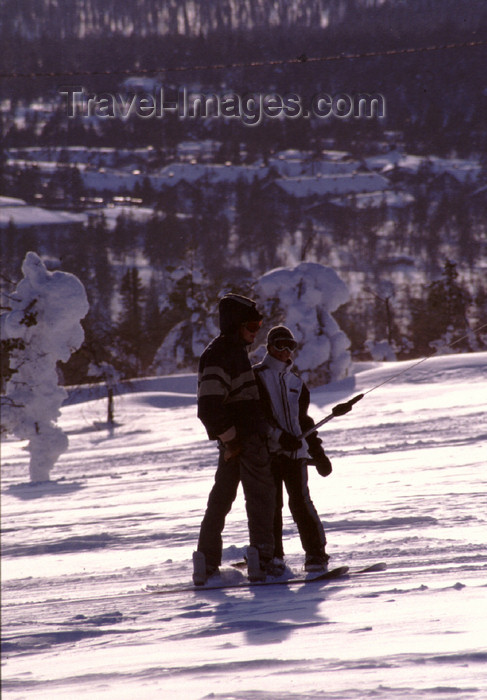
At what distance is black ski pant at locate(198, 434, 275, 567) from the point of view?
5109mm

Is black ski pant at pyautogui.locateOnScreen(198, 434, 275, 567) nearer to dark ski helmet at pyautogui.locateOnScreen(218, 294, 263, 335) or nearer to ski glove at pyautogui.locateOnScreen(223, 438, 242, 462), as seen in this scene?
ski glove at pyautogui.locateOnScreen(223, 438, 242, 462)

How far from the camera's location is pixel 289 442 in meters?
5.24

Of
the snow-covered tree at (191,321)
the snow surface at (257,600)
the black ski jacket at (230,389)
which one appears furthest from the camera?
the snow-covered tree at (191,321)

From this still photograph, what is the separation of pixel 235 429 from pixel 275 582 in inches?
36.1

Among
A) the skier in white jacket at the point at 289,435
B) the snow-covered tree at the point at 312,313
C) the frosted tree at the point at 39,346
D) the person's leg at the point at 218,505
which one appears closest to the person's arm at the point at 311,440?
the skier in white jacket at the point at 289,435

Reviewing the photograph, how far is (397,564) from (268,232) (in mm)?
185585

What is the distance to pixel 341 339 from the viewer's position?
39531mm

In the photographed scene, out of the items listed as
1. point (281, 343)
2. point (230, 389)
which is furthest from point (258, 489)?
point (281, 343)

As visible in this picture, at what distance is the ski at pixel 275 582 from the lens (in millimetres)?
5004

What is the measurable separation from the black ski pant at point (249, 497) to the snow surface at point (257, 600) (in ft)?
0.79

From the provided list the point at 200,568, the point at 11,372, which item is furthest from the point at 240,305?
the point at 11,372

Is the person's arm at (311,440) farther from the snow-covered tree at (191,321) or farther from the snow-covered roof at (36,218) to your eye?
the snow-covered roof at (36,218)

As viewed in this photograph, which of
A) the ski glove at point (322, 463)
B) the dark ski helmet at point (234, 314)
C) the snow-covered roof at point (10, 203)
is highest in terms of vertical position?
the snow-covered roof at point (10, 203)

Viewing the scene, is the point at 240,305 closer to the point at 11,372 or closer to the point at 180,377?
the point at 11,372
